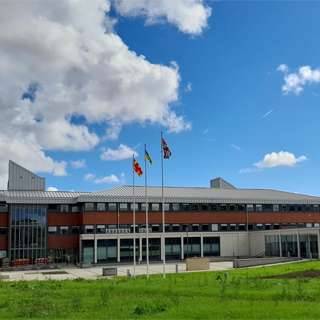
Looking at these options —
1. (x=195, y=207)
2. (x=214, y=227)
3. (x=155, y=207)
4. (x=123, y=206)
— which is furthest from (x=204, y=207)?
(x=123, y=206)

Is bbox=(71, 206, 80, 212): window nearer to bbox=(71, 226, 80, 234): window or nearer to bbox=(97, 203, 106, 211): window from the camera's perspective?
bbox=(71, 226, 80, 234): window

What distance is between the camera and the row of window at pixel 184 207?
64375 mm

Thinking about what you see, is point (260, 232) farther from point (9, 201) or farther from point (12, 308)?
point (12, 308)

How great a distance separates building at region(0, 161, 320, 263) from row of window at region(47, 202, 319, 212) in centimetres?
15

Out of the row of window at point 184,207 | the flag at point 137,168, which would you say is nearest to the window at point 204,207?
the row of window at point 184,207

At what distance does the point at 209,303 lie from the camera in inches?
667

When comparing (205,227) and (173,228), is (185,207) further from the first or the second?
(205,227)

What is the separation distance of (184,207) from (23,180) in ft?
82.1

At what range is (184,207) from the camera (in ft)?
224

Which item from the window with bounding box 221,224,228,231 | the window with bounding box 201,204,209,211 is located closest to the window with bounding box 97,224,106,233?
the window with bounding box 201,204,209,211

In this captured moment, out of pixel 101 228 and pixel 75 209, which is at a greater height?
pixel 75 209

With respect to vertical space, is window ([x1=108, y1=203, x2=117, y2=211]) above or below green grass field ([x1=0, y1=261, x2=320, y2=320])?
above

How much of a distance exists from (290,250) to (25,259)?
36086 millimetres

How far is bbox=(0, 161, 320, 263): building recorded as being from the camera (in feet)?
204
